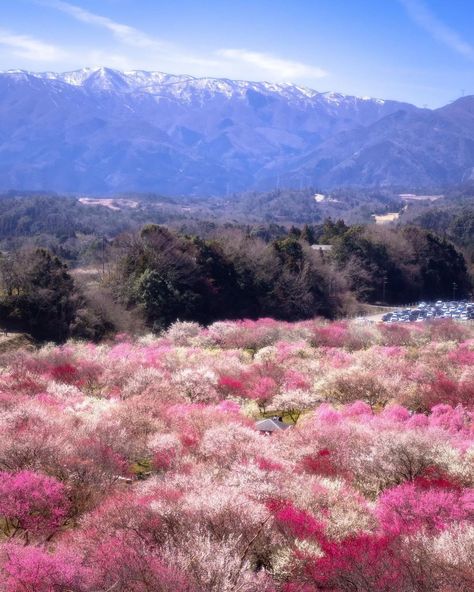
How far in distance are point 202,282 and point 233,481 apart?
83.1ft

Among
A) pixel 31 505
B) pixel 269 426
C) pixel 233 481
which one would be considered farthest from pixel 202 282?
pixel 31 505

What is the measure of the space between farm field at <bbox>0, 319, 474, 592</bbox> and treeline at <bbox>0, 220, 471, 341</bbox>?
914 centimetres

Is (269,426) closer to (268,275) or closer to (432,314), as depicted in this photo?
(268,275)

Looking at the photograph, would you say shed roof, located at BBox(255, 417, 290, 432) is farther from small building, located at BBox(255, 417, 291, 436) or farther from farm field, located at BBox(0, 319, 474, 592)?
farm field, located at BBox(0, 319, 474, 592)

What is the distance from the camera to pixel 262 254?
3894cm

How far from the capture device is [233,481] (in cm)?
906

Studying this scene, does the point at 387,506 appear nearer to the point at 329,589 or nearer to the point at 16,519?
the point at 329,589

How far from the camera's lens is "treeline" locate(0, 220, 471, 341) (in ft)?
92.5

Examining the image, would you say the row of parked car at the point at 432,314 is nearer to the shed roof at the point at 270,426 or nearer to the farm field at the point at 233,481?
the farm field at the point at 233,481

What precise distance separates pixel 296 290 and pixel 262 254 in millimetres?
3189

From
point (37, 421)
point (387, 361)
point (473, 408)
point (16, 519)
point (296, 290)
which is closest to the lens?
point (16, 519)

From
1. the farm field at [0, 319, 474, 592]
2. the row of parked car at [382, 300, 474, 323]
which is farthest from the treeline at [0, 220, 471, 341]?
the farm field at [0, 319, 474, 592]

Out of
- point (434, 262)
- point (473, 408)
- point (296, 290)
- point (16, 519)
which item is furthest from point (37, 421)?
point (434, 262)

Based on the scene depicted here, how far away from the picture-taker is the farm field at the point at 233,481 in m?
6.94
